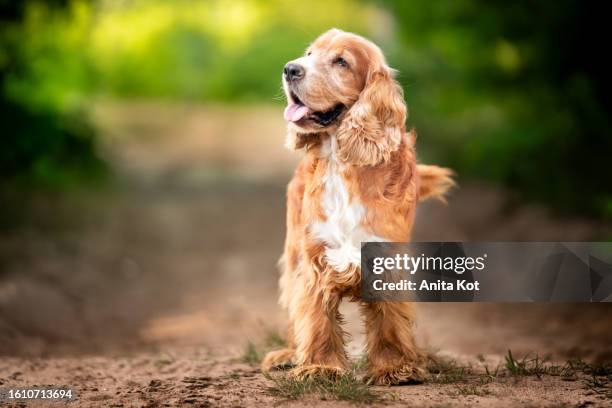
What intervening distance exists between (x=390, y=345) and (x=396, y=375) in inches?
6.8

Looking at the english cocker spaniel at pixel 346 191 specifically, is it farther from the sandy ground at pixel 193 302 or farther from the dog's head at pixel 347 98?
the sandy ground at pixel 193 302

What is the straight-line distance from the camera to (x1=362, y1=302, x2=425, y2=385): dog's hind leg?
469 cm

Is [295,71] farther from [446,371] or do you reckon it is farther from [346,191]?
[446,371]

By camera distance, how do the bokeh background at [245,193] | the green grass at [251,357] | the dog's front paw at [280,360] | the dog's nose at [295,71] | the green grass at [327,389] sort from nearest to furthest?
the green grass at [327,389] → the dog's nose at [295,71] → the dog's front paw at [280,360] → the green grass at [251,357] → the bokeh background at [245,193]

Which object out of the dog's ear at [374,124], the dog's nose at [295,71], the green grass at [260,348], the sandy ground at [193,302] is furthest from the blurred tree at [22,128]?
the dog's ear at [374,124]

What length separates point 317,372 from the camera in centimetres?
461

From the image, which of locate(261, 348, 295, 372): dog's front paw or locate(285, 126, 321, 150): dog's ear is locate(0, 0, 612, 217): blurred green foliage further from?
locate(261, 348, 295, 372): dog's front paw

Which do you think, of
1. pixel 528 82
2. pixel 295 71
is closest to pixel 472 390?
pixel 295 71

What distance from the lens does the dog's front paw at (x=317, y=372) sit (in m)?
4.58

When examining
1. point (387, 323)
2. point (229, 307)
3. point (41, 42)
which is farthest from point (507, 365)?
point (41, 42)

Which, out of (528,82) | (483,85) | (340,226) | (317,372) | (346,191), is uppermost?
(483,85)

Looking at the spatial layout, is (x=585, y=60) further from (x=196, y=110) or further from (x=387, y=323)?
(x=196, y=110)

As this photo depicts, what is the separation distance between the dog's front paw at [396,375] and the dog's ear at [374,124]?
120 centimetres

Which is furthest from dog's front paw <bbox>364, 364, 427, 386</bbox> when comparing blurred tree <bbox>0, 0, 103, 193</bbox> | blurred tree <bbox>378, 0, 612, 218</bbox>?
blurred tree <bbox>0, 0, 103, 193</bbox>
